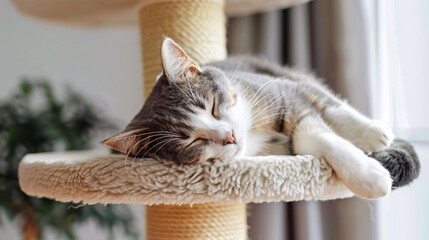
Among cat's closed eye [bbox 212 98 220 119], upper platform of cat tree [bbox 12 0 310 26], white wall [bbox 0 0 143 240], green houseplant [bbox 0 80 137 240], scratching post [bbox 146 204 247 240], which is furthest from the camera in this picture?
white wall [bbox 0 0 143 240]

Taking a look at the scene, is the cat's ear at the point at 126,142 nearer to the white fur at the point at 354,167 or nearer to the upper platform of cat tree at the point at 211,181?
the upper platform of cat tree at the point at 211,181

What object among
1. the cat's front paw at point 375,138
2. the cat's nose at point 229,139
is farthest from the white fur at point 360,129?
the cat's nose at point 229,139

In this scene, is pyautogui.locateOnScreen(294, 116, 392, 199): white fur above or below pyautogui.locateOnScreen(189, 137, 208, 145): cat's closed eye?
below

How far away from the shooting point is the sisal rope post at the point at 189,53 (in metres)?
1.08

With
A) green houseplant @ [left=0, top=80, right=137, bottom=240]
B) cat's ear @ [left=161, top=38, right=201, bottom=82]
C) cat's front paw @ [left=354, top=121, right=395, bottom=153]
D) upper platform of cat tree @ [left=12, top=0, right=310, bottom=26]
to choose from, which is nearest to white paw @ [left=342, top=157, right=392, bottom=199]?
cat's front paw @ [left=354, top=121, right=395, bottom=153]

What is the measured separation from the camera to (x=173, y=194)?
2.69 feet

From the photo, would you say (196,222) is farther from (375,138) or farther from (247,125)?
(375,138)

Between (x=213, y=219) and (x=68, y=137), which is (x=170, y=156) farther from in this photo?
(x=68, y=137)

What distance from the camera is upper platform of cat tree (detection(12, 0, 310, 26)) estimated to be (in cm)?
128

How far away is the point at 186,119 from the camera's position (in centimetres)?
88

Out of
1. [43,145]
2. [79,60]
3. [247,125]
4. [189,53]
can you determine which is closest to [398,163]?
[247,125]

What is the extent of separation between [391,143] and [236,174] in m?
0.31

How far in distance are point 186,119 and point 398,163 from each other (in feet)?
1.23

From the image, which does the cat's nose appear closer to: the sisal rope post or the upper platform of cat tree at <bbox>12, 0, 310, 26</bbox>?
the sisal rope post
